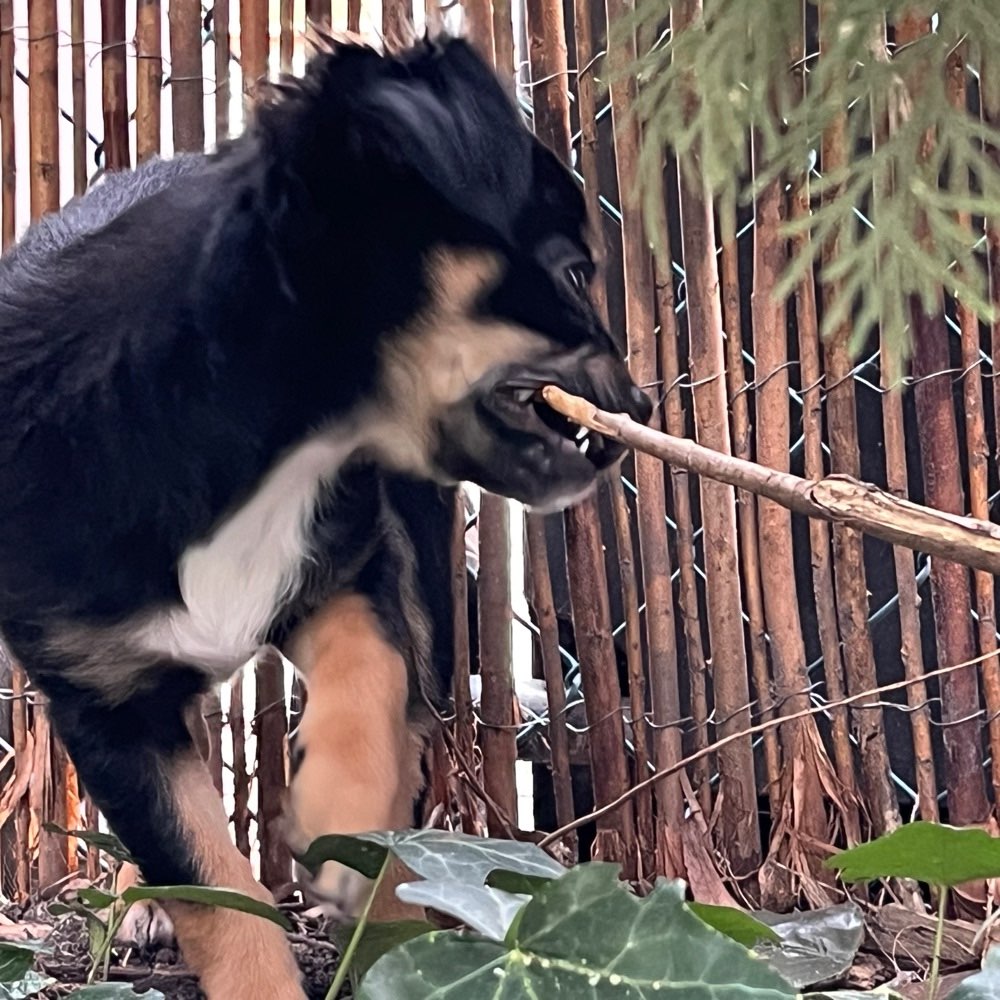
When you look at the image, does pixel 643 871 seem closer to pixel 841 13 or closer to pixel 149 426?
pixel 149 426

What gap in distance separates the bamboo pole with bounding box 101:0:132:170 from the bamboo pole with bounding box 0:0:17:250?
0.20m

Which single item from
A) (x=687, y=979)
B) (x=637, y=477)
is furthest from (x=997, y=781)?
(x=687, y=979)

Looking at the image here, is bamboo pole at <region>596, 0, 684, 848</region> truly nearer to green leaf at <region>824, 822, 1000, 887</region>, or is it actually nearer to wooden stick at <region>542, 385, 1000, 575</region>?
green leaf at <region>824, 822, 1000, 887</region>

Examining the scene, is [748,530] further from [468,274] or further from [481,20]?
[481,20]

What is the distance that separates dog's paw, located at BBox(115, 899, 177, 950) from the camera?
6.77 feet

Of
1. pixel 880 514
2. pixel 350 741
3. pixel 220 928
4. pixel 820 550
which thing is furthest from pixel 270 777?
pixel 880 514

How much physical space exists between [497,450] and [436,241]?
288 millimetres

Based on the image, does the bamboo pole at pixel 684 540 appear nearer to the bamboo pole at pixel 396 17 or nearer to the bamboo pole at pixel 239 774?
the bamboo pole at pixel 396 17

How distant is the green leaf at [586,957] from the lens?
41.4 inches

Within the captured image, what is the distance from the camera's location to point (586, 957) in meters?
1.10

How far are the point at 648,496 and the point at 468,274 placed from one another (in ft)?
2.50

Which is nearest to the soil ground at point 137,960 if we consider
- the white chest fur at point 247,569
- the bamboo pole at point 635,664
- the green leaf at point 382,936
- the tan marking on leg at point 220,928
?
the tan marking on leg at point 220,928

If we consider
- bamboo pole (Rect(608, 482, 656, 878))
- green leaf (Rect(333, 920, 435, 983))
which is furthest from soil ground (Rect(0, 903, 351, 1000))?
bamboo pole (Rect(608, 482, 656, 878))

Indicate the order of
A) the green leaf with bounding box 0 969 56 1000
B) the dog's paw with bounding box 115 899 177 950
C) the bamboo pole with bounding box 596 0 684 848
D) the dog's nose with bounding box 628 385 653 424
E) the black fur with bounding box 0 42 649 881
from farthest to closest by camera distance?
the bamboo pole with bounding box 596 0 684 848, the dog's paw with bounding box 115 899 177 950, the dog's nose with bounding box 628 385 653 424, the black fur with bounding box 0 42 649 881, the green leaf with bounding box 0 969 56 1000
